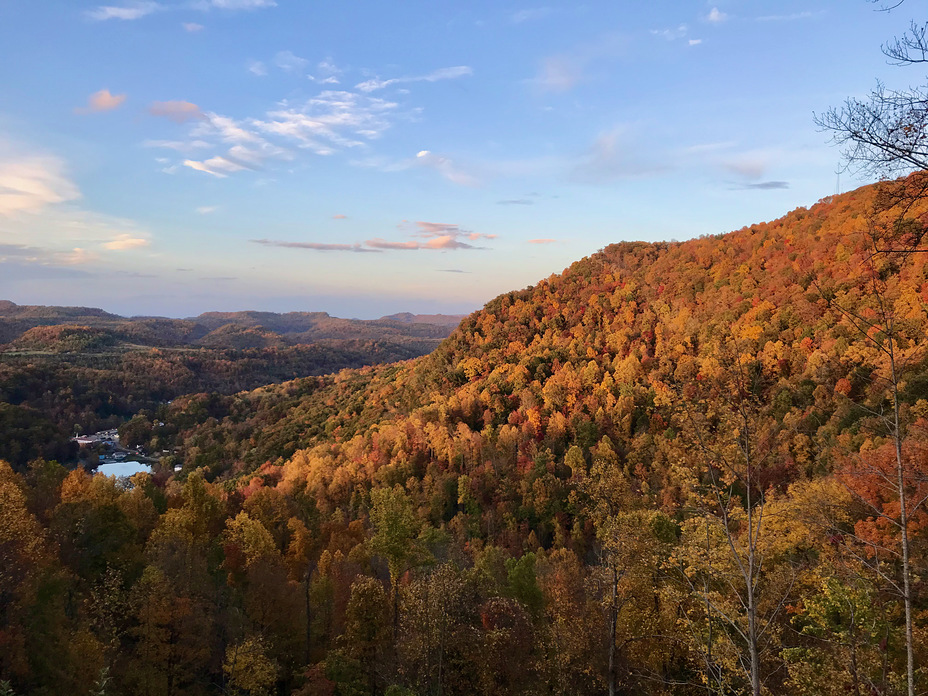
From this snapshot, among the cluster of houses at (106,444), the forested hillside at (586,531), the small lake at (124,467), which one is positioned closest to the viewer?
the forested hillside at (586,531)

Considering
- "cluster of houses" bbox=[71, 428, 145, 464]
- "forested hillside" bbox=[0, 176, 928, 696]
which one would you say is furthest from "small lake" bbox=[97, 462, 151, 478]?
"forested hillside" bbox=[0, 176, 928, 696]

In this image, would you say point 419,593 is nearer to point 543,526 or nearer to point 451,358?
point 543,526

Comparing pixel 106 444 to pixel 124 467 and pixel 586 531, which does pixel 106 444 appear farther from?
pixel 586 531

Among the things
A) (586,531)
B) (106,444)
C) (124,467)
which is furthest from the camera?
(106,444)

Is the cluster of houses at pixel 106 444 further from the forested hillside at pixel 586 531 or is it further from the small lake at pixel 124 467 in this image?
the forested hillside at pixel 586 531

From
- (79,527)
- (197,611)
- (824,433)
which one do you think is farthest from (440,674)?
(824,433)

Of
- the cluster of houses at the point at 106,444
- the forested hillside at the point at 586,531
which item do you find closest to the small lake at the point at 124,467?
the cluster of houses at the point at 106,444

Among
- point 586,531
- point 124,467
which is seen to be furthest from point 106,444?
point 586,531

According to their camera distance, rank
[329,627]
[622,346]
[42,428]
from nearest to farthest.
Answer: [329,627] → [622,346] → [42,428]
